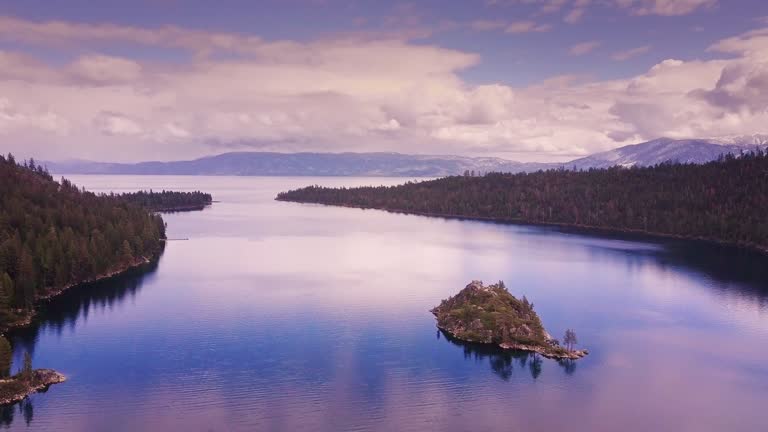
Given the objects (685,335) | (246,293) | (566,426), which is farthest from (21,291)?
(685,335)

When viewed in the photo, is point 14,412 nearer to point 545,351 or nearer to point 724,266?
point 545,351

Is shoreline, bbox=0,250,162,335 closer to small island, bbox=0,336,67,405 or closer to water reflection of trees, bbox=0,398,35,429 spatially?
small island, bbox=0,336,67,405

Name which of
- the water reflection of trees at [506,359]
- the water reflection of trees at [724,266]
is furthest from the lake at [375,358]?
the water reflection of trees at [724,266]

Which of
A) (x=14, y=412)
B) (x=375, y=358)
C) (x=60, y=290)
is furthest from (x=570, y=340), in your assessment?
(x=60, y=290)

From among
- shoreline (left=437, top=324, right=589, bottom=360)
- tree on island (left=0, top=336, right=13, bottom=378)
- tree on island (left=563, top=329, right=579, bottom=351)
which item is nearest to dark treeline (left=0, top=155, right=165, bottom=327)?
tree on island (left=0, top=336, right=13, bottom=378)

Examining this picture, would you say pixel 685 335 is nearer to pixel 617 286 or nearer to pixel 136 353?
pixel 617 286
